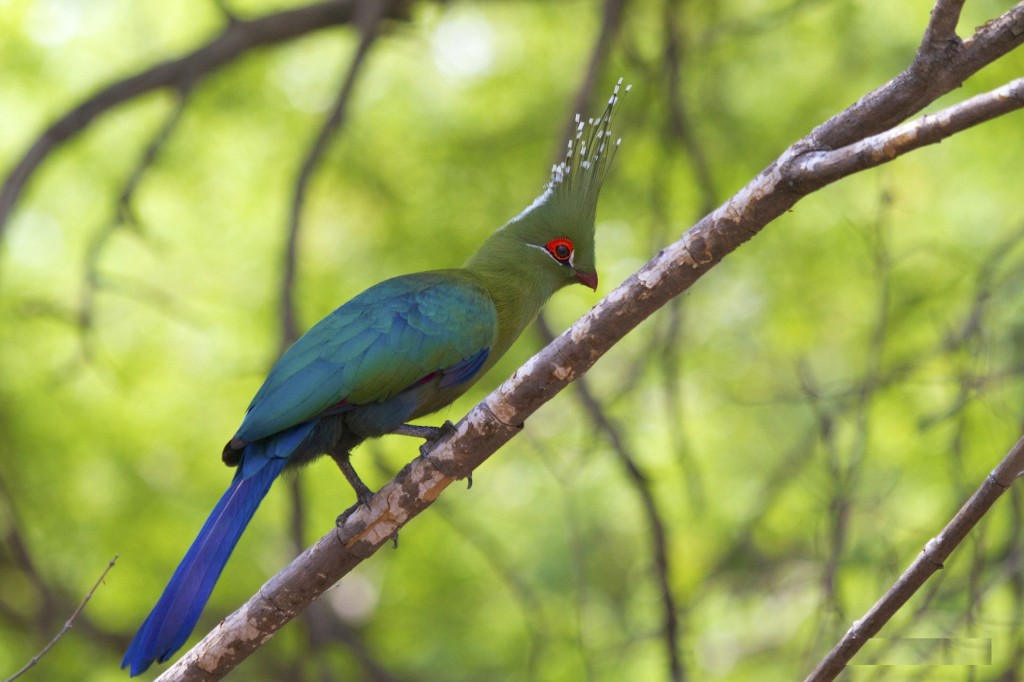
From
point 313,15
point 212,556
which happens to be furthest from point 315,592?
point 313,15

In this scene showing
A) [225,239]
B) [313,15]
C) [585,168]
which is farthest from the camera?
[225,239]

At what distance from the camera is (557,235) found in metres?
3.97

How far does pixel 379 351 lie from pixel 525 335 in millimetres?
2128

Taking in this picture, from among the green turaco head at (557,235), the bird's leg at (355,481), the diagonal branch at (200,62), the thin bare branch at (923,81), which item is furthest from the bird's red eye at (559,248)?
the diagonal branch at (200,62)

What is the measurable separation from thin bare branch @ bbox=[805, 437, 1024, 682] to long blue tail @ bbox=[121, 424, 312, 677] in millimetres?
1576

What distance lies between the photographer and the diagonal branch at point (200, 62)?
5168 mm

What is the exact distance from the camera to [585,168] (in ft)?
12.5

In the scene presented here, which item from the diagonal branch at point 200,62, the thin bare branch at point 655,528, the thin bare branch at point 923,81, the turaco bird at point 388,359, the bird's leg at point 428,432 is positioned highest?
the diagonal branch at point 200,62

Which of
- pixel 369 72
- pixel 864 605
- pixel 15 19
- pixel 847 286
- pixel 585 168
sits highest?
pixel 15 19

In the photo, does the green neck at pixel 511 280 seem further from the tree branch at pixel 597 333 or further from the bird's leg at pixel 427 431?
the tree branch at pixel 597 333

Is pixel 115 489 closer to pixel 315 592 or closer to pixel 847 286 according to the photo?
pixel 315 592

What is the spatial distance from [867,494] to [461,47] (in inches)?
125

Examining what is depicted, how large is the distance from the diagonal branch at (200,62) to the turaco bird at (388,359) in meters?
1.82

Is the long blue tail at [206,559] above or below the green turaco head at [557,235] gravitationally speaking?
below
